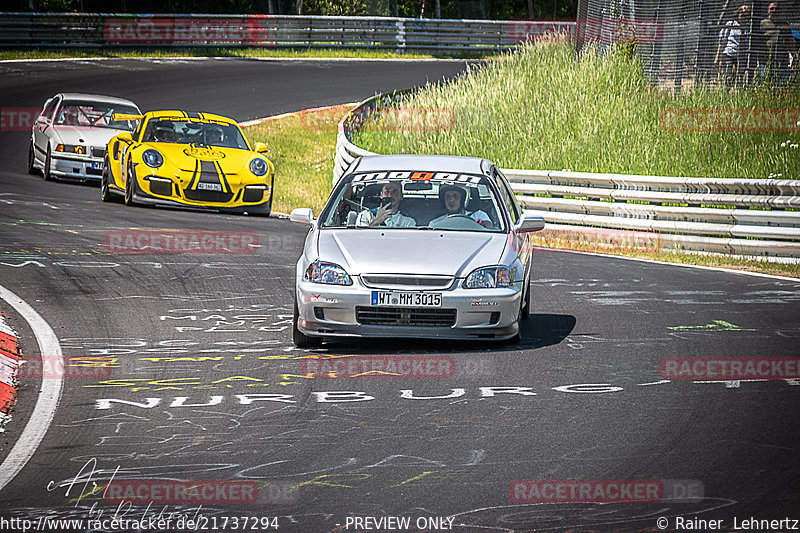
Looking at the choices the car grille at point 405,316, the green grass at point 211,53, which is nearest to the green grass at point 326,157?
the car grille at point 405,316

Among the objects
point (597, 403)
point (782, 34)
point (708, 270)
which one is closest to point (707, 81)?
point (782, 34)

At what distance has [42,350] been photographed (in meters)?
8.71

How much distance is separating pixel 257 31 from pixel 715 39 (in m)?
23.0

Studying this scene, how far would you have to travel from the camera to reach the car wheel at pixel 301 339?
882cm

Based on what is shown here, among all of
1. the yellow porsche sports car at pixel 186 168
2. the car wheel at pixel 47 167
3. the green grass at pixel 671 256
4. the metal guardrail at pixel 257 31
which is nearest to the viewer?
the green grass at pixel 671 256

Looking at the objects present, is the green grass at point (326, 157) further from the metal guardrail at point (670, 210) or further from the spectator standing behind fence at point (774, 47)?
the spectator standing behind fence at point (774, 47)

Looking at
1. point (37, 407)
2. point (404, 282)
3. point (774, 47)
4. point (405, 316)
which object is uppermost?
point (774, 47)

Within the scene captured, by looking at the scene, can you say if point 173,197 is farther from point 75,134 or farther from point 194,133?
point 75,134

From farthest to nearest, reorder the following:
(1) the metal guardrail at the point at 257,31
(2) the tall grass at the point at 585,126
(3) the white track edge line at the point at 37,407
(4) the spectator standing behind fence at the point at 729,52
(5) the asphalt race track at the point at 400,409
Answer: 1. (1) the metal guardrail at the point at 257,31
2. (4) the spectator standing behind fence at the point at 729,52
3. (2) the tall grass at the point at 585,126
4. (3) the white track edge line at the point at 37,407
5. (5) the asphalt race track at the point at 400,409

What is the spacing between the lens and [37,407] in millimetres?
7109

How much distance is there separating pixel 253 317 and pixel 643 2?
15.1 meters

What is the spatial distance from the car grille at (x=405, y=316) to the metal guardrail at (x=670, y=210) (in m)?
7.29

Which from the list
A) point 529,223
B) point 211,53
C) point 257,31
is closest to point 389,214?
point 529,223

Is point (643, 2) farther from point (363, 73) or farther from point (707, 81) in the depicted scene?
point (363, 73)
